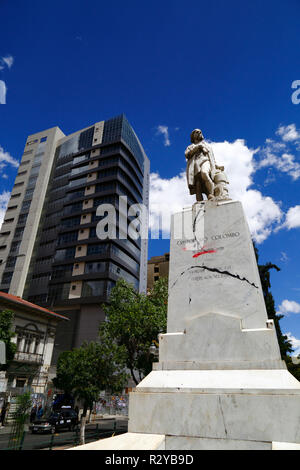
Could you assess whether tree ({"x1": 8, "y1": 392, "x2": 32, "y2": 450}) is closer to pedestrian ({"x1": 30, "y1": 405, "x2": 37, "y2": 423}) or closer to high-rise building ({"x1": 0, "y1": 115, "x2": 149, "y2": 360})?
pedestrian ({"x1": 30, "y1": 405, "x2": 37, "y2": 423})

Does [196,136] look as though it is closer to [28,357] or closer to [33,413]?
[33,413]

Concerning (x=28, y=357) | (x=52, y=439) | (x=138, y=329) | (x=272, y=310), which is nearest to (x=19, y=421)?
(x=52, y=439)

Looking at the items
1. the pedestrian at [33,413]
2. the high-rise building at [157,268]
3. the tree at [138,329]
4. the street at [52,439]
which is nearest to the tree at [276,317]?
the tree at [138,329]

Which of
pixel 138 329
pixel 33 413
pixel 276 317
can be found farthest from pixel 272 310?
pixel 33 413

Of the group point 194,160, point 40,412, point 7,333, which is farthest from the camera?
point 40,412

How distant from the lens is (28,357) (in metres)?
31.1

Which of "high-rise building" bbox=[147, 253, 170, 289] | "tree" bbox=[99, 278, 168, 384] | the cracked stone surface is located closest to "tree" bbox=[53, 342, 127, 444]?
"tree" bbox=[99, 278, 168, 384]

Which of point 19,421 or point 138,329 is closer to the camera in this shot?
point 19,421

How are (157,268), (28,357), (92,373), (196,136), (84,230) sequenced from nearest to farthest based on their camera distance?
1. (196,136)
2. (92,373)
3. (28,357)
4. (84,230)
5. (157,268)

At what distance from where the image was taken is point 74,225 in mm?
55250

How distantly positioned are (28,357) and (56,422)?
448 inches

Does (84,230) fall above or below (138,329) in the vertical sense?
above

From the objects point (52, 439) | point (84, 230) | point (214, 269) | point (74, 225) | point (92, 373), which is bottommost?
point (52, 439)
